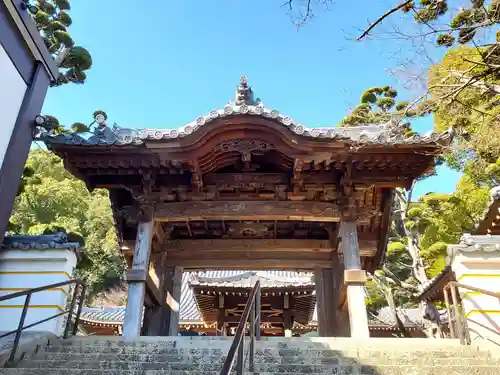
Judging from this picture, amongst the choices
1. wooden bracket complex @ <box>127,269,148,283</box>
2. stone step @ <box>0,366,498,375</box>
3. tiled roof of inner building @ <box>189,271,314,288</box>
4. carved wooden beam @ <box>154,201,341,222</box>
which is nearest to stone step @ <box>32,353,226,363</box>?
stone step @ <box>0,366,498,375</box>

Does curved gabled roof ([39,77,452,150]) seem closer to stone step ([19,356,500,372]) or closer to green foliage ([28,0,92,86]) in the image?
stone step ([19,356,500,372])

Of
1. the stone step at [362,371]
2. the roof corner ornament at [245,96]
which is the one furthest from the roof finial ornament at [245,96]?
the stone step at [362,371]

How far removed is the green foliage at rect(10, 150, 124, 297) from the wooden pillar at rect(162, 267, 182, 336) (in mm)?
23806

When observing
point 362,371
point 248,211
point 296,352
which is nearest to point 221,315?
point 248,211

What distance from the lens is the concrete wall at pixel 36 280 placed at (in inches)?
225

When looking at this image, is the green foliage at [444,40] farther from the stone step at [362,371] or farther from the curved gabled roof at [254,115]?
the stone step at [362,371]

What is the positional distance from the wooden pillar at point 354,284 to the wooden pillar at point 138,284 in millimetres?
3076

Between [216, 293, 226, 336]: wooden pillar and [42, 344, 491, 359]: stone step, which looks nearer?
[42, 344, 491, 359]: stone step

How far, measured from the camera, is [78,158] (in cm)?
660

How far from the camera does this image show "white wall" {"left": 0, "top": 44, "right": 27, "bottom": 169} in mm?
5148

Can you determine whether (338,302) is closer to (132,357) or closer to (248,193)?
(248,193)

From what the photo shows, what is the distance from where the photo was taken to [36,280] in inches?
233

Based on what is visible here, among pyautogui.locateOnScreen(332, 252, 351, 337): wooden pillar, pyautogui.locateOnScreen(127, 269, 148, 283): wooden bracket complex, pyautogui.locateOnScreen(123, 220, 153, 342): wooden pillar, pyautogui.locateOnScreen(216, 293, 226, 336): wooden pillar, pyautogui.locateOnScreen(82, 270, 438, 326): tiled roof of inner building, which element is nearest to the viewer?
pyautogui.locateOnScreen(123, 220, 153, 342): wooden pillar

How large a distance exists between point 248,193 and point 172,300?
104 inches
